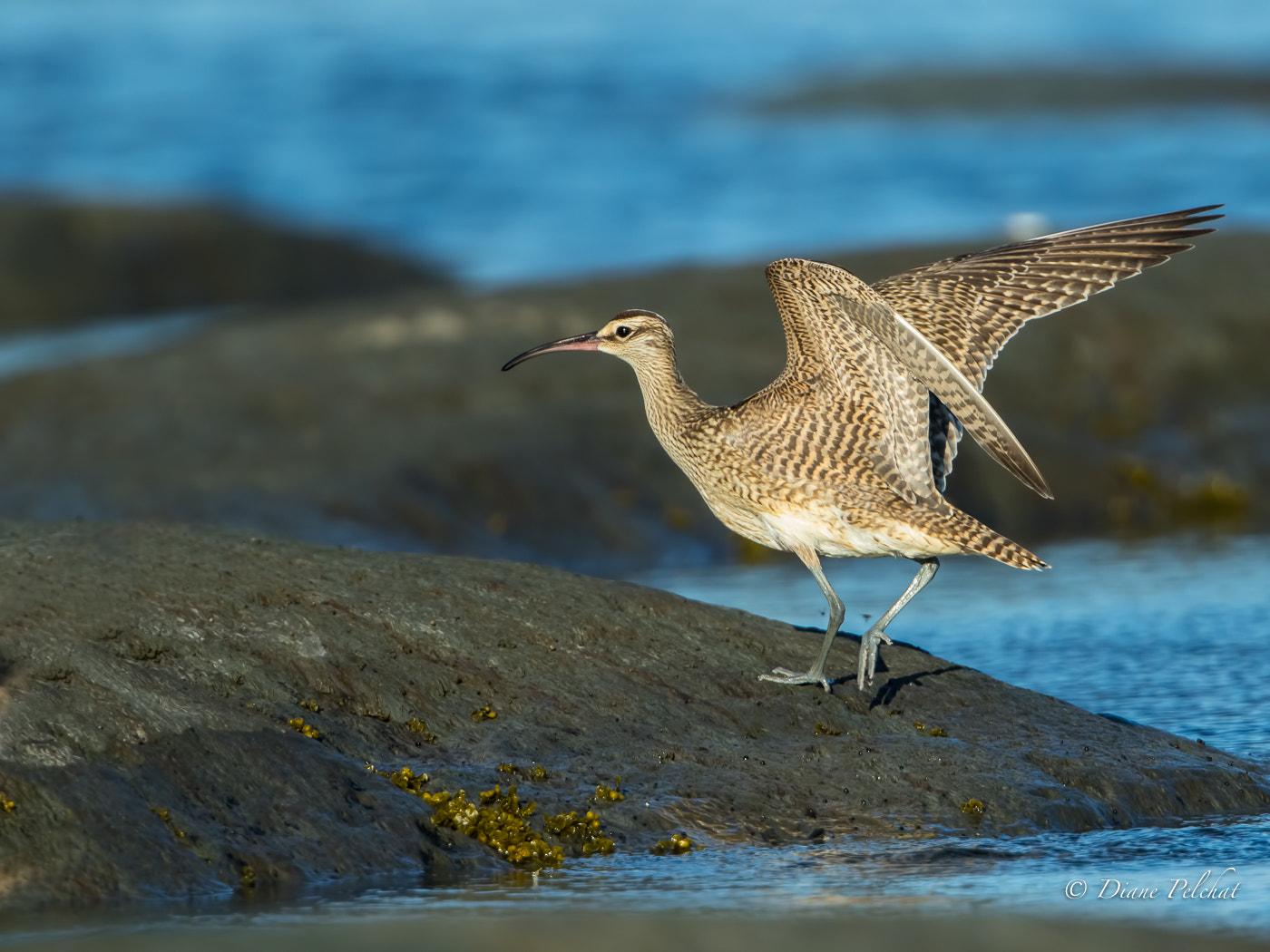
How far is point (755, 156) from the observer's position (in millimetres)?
37219

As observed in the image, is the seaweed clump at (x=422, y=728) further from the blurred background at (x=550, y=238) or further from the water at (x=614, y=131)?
the water at (x=614, y=131)

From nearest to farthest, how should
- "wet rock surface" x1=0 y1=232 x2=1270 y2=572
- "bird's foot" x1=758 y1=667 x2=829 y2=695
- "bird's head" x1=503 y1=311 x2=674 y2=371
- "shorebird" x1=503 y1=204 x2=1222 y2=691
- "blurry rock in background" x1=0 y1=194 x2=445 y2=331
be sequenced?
"bird's foot" x1=758 y1=667 x2=829 y2=695, "shorebird" x1=503 y1=204 x2=1222 y2=691, "bird's head" x1=503 y1=311 x2=674 y2=371, "wet rock surface" x1=0 y1=232 x2=1270 y2=572, "blurry rock in background" x1=0 y1=194 x2=445 y2=331

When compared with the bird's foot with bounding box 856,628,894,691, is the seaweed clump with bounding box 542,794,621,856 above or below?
below

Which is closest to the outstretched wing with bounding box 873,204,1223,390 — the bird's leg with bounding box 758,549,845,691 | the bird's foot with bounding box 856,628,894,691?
the bird's leg with bounding box 758,549,845,691

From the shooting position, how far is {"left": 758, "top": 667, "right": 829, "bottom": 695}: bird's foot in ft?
26.8

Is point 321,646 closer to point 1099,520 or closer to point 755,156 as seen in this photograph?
point 1099,520

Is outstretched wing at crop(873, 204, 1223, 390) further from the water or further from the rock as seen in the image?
the water

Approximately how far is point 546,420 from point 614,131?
2583cm

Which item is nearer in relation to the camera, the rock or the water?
the rock

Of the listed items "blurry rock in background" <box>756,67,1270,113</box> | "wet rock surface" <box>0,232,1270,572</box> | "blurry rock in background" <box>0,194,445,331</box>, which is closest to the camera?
"wet rock surface" <box>0,232,1270,572</box>

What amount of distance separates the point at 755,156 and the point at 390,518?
24.6 meters

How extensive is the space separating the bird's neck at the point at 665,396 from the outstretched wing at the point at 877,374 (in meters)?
0.66

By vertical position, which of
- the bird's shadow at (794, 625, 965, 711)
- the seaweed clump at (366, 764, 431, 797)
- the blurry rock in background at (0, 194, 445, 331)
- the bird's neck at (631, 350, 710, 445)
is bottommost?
the blurry rock in background at (0, 194, 445, 331)

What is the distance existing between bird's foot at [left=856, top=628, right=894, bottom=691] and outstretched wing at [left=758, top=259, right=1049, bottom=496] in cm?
90
